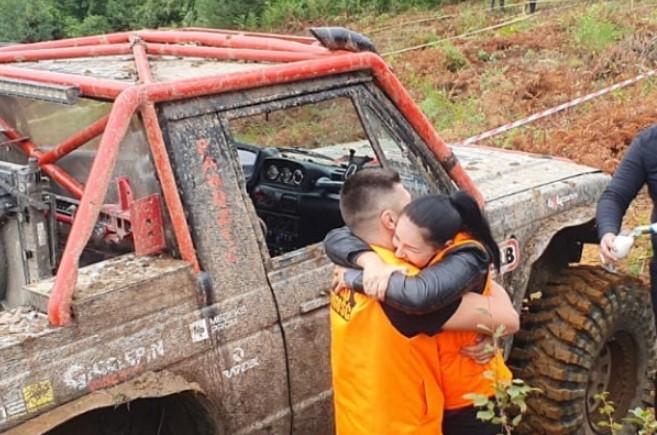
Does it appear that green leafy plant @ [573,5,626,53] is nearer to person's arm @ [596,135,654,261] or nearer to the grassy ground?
the grassy ground

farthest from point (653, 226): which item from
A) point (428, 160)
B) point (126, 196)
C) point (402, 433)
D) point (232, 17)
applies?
point (232, 17)

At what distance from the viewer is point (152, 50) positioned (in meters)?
3.89

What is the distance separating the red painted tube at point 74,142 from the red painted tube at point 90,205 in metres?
0.42

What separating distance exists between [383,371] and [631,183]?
1.62 meters

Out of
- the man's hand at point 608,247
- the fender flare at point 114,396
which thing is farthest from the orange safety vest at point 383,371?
the man's hand at point 608,247

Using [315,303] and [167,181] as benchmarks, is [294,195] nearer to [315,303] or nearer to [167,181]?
[315,303]

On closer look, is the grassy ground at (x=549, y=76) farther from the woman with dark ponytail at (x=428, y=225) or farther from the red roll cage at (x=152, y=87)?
the woman with dark ponytail at (x=428, y=225)

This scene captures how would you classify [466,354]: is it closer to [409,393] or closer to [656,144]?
[409,393]

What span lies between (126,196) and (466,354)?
1.25 m

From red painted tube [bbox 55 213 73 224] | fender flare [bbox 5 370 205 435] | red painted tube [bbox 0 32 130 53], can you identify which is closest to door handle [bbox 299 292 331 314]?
fender flare [bbox 5 370 205 435]

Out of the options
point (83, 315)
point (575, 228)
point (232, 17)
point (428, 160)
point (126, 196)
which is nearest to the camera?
point (83, 315)

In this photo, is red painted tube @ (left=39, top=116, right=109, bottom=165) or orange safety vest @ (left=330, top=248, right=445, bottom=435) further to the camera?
red painted tube @ (left=39, top=116, right=109, bottom=165)

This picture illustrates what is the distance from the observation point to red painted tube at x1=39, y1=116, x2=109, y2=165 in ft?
11.5

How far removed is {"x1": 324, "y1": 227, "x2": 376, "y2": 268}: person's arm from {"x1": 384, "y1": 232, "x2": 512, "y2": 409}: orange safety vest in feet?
0.56
